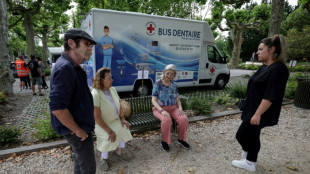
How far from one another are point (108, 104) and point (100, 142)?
589 millimetres

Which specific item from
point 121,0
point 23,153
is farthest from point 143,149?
point 121,0

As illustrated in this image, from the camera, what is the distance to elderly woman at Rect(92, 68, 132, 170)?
243 cm

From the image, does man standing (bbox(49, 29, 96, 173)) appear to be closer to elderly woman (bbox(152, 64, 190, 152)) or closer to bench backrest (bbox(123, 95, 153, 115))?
elderly woman (bbox(152, 64, 190, 152))

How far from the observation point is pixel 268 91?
204 centimetres

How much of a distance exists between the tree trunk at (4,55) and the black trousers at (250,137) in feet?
26.2

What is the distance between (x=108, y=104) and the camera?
2.52 metres

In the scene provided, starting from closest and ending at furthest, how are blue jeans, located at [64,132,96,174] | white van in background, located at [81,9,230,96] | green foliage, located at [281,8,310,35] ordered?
blue jeans, located at [64,132,96,174] < white van in background, located at [81,9,230,96] < green foliage, located at [281,8,310,35]

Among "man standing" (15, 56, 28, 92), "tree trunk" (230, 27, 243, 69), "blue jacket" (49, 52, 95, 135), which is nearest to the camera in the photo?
"blue jacket" (49, 52, 95, 135)

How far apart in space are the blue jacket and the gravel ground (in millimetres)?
1429

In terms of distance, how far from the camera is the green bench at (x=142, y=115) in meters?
3.42

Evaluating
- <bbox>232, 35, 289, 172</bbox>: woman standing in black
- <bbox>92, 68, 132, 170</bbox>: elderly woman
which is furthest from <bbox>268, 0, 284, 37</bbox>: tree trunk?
<bbox>92, 68, 132, 170</bbox>: elderly woman

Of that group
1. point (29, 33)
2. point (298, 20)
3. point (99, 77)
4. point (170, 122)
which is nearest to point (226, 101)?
point (170, 122)

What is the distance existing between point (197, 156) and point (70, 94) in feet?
8.16

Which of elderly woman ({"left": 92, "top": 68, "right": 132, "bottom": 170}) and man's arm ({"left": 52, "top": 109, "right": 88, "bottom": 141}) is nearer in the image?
man's arm ({"left": 52, "top": 109, "right": 88, "bottom": 141})
